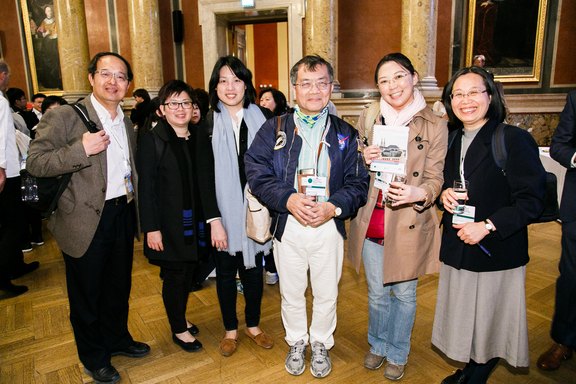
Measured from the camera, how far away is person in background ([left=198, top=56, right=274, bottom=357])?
2.41 metres

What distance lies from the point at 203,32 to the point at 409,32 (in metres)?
4.39

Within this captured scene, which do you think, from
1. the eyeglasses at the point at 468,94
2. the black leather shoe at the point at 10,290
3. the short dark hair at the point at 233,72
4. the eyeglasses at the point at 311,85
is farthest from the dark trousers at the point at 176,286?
the black leather shoe at the point at 10,290

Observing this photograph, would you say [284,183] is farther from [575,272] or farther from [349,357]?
[575,272]

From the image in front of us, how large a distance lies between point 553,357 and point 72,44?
30.4 ft

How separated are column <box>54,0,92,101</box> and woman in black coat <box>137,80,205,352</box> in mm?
7067

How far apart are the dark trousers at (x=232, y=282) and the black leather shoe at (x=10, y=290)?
7.57ft

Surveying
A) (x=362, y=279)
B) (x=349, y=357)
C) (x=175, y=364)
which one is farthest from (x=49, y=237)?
(x=349, y=357)

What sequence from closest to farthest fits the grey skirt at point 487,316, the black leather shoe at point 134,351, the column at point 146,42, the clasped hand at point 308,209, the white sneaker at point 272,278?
the grey skirt at point 487,316 → the clasped hand at point 308,209 → the black leather shoe at point 134,351 → the white sneaker at point 272,278 → the column at point 146,42

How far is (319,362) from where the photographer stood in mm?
2418

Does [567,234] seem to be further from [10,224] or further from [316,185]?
[10,224]

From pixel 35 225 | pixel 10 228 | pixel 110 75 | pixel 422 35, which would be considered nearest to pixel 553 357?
pixel 110 75

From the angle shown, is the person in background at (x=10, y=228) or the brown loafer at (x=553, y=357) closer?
the brown loafer at (x=553, y=357)

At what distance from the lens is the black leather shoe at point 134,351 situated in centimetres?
270

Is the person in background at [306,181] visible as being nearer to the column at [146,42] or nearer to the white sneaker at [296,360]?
the white sneaker at [296,360]
